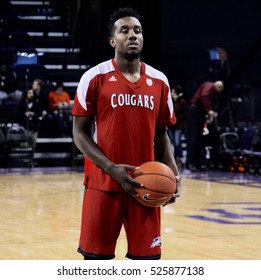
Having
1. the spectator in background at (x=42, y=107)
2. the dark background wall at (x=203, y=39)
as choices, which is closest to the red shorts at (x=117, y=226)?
the spectator in background at (x=42, y=107)

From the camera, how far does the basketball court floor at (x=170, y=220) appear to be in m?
7.68

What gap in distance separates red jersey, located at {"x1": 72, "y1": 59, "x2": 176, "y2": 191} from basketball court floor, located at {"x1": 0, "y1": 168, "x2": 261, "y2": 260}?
2.58 m

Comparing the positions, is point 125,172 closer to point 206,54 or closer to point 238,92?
point 238,92

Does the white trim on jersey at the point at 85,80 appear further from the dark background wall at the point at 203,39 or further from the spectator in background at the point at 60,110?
the dark background wall at the point at 203,39

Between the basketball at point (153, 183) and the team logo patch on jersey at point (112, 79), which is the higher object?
the team logo patch on jersey at point (112, 79)

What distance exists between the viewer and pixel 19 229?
9.09 m

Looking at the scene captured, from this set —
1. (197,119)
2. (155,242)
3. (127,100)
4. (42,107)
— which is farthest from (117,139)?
(42,107)

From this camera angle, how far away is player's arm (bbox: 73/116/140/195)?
459 centimetres

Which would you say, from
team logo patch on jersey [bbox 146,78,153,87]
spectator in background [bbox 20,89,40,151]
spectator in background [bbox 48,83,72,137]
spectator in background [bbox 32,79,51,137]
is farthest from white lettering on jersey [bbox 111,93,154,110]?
spectator in background [bbox 48,83,72,137]

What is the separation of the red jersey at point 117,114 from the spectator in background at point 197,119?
39.6ft

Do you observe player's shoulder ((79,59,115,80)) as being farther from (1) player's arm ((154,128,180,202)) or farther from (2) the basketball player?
(1) player's arm ((154,128,180,202))

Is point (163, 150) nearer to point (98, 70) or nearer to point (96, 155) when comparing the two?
point (96, 155)

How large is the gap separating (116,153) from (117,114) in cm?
20
